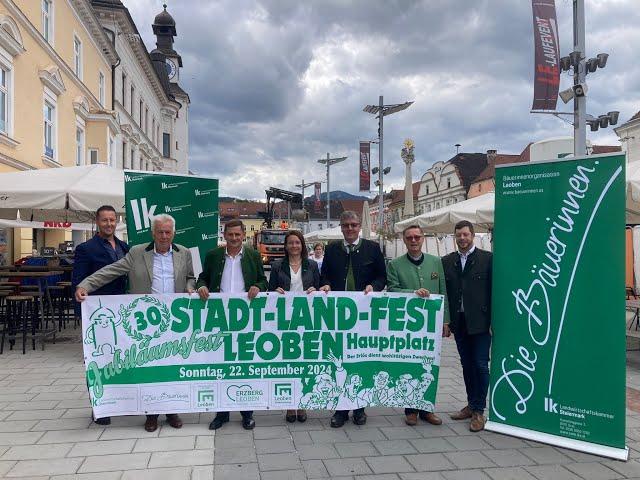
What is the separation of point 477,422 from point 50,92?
1860cm

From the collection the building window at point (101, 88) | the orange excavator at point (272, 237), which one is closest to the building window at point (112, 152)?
the building window at point (101, 88)

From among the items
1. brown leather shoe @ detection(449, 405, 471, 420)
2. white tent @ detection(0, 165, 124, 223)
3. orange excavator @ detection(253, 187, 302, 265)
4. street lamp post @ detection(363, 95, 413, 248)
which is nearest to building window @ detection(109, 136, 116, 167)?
orange excavator @ detection(253, 187, 302, 265)

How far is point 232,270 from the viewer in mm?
4707

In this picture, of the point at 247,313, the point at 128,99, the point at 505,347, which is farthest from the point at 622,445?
the point at 128,99

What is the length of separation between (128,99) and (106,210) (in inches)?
1246

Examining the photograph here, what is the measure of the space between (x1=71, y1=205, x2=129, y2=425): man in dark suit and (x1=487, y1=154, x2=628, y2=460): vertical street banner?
3.58 m

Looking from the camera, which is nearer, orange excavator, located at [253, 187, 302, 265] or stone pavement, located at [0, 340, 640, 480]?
stone pavement, located at [0, 340, 640, 480]

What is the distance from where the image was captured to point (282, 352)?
4.61 metres

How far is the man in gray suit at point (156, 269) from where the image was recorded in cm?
459

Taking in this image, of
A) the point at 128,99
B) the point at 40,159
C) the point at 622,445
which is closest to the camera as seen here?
the point at 622,445

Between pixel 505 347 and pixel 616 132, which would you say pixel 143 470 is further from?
pixel 616 132

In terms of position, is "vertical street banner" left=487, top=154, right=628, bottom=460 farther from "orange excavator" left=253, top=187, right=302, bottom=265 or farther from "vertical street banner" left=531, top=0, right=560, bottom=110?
"orange excavator" left=253, top=187, right=302, bottom=265

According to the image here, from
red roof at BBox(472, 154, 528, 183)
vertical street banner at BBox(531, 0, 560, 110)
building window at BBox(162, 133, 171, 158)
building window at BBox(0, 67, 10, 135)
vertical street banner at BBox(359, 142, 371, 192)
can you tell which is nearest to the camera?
vertical street banner at BBox(531, 0, 560, 110)

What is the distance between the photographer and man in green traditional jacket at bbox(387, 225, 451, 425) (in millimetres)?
4691
